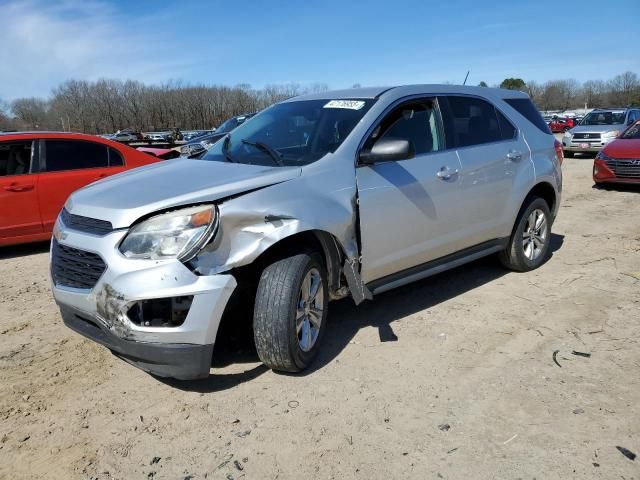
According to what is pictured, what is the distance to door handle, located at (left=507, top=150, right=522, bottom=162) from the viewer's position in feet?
16.1

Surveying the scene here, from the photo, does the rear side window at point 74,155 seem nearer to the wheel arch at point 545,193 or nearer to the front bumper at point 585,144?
the wheel arch at point 545,193

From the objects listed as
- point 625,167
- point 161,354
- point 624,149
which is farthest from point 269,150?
point 624,149

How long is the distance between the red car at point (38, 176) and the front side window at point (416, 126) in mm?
4554

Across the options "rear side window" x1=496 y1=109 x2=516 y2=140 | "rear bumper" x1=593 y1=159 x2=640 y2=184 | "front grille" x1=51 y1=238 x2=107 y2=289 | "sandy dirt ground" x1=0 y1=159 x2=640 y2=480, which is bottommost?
"sandy dirt ground" x1=0 y1=159 x2=640 y2=480

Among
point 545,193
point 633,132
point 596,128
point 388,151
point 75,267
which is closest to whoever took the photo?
point 75,267

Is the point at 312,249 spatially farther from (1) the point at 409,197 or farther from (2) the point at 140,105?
(2) the point at 140,105

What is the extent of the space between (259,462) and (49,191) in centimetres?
531

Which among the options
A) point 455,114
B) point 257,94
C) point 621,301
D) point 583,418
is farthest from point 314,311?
point 257,94

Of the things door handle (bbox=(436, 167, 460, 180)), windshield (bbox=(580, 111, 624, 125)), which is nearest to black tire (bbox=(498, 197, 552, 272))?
door handle (bbox=(436, 167, 460, 180))

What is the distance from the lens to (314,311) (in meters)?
3.49

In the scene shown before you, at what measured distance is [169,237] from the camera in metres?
2.85

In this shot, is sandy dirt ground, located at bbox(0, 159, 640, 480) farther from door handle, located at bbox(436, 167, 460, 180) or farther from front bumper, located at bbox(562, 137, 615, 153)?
front bumper, located at bbox(562, 137, 615, 153)

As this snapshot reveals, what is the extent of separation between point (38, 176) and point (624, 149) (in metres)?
10.7

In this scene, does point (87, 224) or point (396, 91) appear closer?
point (87, 224)
